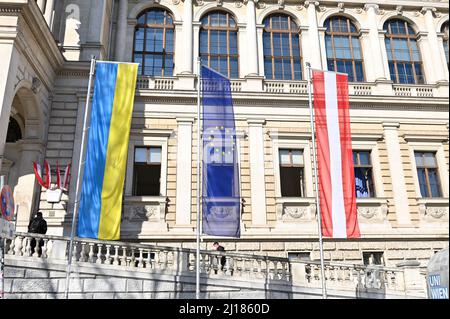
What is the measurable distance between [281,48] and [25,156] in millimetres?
13164

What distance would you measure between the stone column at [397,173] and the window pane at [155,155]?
34.5 ft

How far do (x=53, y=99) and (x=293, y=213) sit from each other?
11.6 metres

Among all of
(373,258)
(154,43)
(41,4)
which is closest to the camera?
(373,258)

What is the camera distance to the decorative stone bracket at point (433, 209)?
1691 cm

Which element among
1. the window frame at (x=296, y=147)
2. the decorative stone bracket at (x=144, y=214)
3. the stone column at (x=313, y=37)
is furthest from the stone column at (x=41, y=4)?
the stone column at (x=313, y=37)

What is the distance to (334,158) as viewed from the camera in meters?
12.5

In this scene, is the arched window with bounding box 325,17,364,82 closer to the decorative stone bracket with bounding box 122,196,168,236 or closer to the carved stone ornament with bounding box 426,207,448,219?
the carved stone ornament with bounding box 426,207,448,219

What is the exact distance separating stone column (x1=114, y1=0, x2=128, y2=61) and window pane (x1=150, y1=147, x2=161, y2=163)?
5051 millimetres

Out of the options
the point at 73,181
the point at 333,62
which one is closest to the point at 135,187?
the point at 73,181

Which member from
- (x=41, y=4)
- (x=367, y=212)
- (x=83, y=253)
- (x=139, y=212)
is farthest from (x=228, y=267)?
(x=41, y=4)

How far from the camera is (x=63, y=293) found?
1048 cm

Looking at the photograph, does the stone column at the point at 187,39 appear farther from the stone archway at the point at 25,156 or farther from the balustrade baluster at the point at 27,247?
the balustrade baluster at the point at 27,247

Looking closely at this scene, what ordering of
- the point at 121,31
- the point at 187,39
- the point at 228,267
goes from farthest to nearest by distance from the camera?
the point at 121,31 < the point at 187,39 < the point at 228,267

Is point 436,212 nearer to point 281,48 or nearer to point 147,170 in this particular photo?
point 281,48
